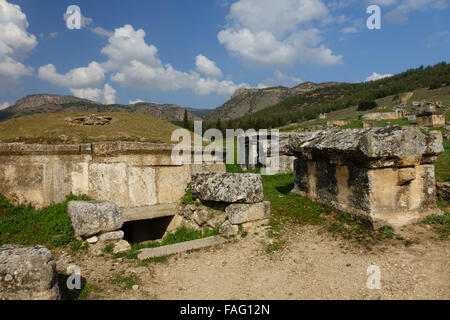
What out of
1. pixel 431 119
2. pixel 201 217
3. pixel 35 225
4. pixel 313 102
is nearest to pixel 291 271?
pixel 201 217

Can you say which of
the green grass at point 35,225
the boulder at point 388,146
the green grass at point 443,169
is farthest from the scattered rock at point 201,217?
the green grass at point 443,169

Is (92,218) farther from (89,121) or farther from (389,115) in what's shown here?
(389,115)

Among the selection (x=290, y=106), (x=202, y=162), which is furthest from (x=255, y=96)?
(x=202, y=162)

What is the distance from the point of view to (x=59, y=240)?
16.9ft

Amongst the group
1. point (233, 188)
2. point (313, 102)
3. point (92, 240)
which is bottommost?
point (92, 240)

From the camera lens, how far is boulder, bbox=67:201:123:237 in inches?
205

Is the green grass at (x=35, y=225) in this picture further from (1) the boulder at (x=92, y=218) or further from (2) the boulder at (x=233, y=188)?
(2) the boulder at (x=233, y=188)

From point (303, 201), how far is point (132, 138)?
507 cm

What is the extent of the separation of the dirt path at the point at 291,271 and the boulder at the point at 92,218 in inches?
21.4

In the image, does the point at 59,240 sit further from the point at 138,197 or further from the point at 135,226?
the point at 135,226

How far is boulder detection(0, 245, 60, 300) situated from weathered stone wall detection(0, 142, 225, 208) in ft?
11.4

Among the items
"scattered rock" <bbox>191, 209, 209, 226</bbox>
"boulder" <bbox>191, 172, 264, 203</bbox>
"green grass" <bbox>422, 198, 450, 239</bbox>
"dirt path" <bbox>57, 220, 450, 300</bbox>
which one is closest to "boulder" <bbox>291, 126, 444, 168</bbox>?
"green grass" <bbox>422, 198, 450, 239</bbox>

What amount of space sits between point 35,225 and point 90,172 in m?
1.59

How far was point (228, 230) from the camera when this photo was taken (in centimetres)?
563
